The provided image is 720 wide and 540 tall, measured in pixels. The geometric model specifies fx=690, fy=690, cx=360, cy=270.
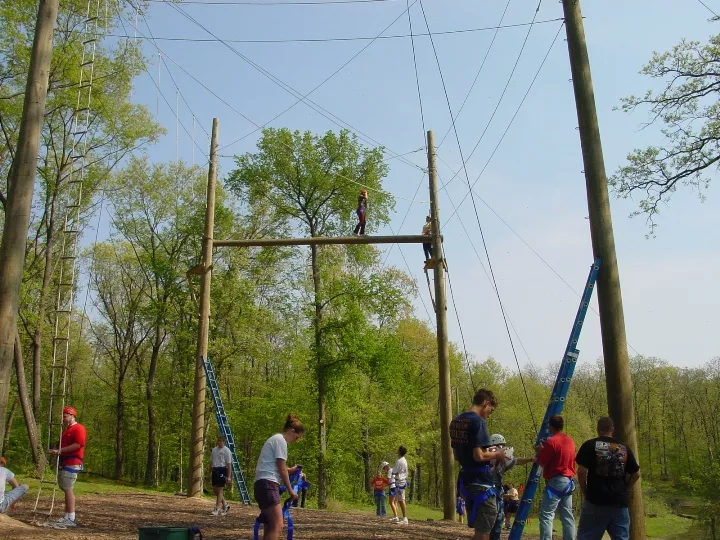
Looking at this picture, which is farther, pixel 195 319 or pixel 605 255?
pixel 195 319

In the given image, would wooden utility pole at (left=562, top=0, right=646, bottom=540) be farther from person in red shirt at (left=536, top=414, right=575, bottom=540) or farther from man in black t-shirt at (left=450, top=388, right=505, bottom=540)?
man in black t-shirt at (left=450, top=388, right=505, bottom=540)

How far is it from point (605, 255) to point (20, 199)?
7.88 m

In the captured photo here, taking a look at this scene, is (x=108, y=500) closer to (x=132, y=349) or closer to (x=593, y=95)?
(x=593, y=95)

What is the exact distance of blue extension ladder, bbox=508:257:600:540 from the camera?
9.12 meters

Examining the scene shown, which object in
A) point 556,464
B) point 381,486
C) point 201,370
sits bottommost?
point 381,486

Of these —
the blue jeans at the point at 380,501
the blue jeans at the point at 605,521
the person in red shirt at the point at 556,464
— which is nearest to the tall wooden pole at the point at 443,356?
the blue jeans at the point at 380,501

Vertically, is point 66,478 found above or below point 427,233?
below

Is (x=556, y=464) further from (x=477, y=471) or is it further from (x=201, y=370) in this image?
(x=201, y=370)

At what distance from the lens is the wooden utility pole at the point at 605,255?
8375mm

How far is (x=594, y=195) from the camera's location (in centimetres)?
932

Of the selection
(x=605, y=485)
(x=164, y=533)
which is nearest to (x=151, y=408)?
(x=164, y=533)

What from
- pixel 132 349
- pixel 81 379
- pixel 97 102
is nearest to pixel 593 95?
pixel 97 102

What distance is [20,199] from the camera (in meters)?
9.34

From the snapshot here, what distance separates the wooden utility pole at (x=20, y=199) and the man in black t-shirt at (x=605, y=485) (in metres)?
6.96
